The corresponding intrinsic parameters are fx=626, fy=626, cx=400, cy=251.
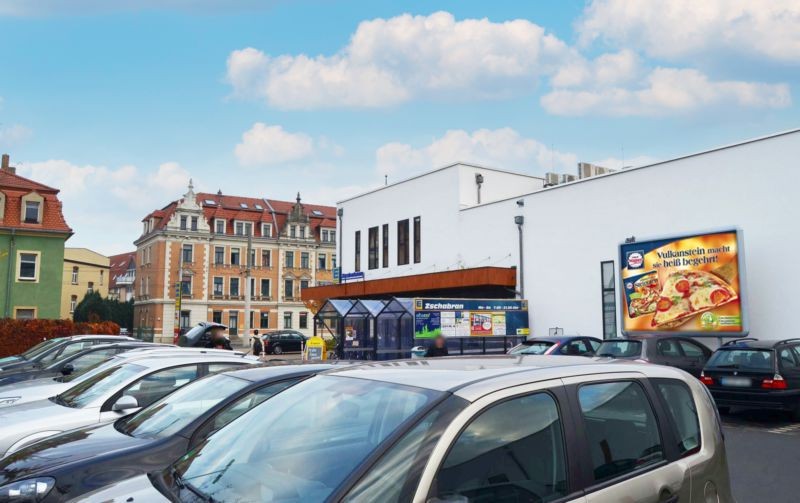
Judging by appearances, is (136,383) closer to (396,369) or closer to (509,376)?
(396,369)

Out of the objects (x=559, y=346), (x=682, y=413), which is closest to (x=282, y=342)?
(x=559, y=346)

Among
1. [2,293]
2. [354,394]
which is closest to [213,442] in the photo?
[354,394]

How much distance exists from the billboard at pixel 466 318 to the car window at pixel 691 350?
9391 millimetres

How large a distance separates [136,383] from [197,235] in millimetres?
65993

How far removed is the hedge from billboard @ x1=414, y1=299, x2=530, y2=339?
1658cm

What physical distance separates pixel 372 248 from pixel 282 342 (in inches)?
541

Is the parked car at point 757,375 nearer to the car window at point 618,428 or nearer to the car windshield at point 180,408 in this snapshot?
the car window at point 618,428

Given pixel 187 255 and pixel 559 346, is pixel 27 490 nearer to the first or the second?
pixel 559 346

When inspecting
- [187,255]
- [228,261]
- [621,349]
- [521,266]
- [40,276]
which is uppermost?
[187,255]

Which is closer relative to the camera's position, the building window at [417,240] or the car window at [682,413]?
the car window at [682,413]

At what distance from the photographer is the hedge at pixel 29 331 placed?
28.1 meters

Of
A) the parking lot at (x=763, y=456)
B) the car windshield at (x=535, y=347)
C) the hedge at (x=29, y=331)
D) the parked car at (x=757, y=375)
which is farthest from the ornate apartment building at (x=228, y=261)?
the parking lot at (x=763, y=456)

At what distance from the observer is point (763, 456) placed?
348 inches

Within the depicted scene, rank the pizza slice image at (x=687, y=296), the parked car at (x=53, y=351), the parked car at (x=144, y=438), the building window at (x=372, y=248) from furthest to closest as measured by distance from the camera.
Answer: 1. the building window at (x=372, y=248)
2. the pizza slice image at (x=687, y=296)
3. the parked car at (x=53, y=351)
4. the parked car at (x=144, y=438)
